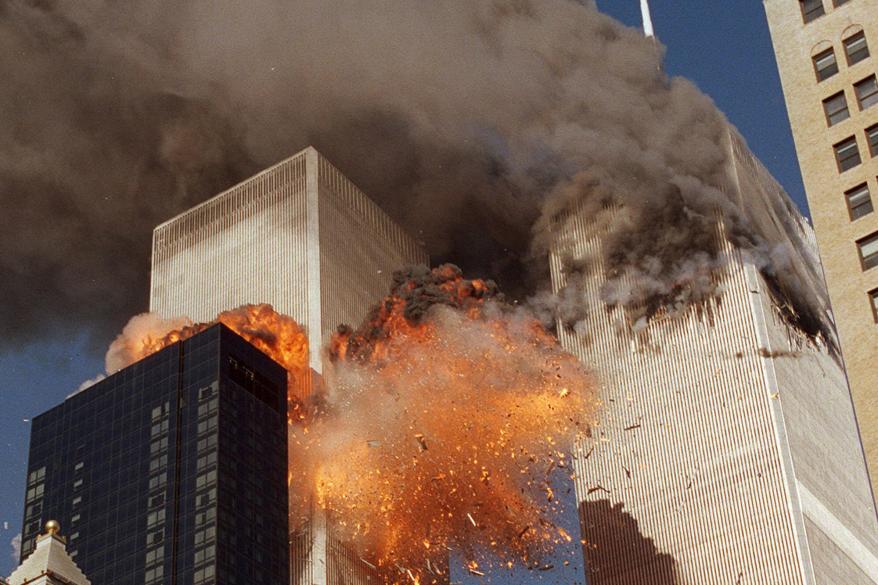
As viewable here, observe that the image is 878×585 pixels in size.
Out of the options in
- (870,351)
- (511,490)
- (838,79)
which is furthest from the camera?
(511,490)

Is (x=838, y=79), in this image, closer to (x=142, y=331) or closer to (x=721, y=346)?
(x=721, y=346)

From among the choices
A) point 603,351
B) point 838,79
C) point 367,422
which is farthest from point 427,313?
point 838,79

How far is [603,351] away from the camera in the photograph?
6929 inches

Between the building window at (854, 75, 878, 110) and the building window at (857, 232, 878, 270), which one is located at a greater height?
the building window at (854, 75, 878, 110)

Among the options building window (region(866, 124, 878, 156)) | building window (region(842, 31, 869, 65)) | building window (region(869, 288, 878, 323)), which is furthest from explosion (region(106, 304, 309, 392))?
building window (region(869, 288, 878, 323))

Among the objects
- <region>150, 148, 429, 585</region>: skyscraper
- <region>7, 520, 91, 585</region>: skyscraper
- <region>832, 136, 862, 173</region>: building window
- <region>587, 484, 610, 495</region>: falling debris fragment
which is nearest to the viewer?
<region>832, 136, 862, 173</region>: building window

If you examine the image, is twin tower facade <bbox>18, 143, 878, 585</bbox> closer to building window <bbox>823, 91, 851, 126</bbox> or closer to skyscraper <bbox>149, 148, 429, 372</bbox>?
skyscraper <bbox>149, 148, 429, 372</bbox>

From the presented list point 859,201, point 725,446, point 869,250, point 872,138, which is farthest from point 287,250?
point 869,250

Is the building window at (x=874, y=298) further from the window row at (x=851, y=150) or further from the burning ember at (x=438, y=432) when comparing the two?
the burning ember at (x=438, y=432)

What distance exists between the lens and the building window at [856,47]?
7088 cm

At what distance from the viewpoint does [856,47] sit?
7125cm

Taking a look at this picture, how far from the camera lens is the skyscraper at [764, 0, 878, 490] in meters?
64.1

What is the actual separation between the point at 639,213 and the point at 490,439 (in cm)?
3046

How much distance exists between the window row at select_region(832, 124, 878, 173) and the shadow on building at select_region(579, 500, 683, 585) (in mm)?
95454
